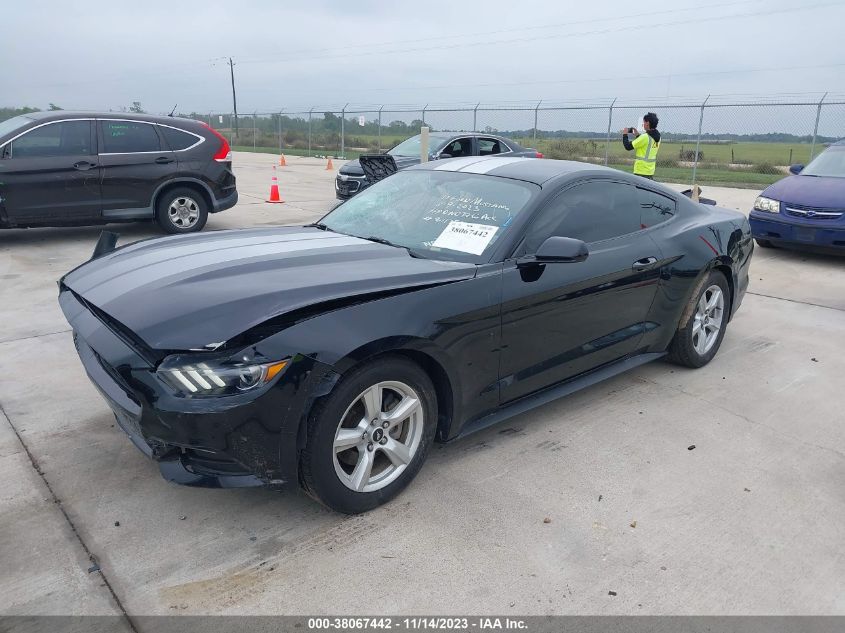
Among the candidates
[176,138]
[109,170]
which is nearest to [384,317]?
[109,170]

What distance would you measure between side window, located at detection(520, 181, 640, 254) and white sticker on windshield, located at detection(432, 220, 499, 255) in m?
0.21

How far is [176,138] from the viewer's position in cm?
928

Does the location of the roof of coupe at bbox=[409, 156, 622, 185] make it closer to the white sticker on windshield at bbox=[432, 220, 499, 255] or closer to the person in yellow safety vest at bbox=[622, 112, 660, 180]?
the white sticker on windshield at bbox=[432, 220, 499, 255]

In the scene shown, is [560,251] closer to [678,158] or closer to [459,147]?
[459,147]

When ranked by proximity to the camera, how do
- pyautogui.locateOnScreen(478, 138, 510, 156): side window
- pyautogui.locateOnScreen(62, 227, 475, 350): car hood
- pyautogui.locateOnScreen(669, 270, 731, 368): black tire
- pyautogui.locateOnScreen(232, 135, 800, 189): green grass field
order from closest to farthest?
pyautogui.locateOnScreen(62, 227, 475, 350): car hood
pyautogui.locateOnScreen(669, 270, 731, 368): black tire
pyautogui.locateOnScreen(478, 138, 510, 156): side window
pyautogui.locateOnScreen(232, 135, 800, 189): green grass field

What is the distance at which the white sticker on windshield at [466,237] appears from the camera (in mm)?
3508

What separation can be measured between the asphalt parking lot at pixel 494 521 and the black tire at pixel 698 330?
0.30 m

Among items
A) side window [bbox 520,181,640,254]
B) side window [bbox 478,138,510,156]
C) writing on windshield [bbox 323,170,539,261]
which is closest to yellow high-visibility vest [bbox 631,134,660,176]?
side window [bbox 478,138,510,156]

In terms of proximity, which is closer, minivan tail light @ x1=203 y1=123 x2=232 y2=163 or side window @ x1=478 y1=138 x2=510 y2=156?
minivan tail light @ x1=203 y1=123 x2=232 y2=163

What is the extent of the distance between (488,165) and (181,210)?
653 cm

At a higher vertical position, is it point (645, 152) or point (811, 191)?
point (645, 152)

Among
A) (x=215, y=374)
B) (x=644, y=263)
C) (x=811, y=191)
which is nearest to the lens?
(x=215, y=374)

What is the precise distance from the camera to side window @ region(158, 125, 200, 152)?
A: 9.20 metres

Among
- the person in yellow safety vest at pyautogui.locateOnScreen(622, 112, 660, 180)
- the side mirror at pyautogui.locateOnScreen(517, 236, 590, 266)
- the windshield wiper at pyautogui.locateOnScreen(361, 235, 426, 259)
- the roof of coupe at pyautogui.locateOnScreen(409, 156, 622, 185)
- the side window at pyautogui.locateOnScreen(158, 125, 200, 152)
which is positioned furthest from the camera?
the person in yellow safety vest at pyautogui.locateOnScreen(622, 112, 660, 180)
